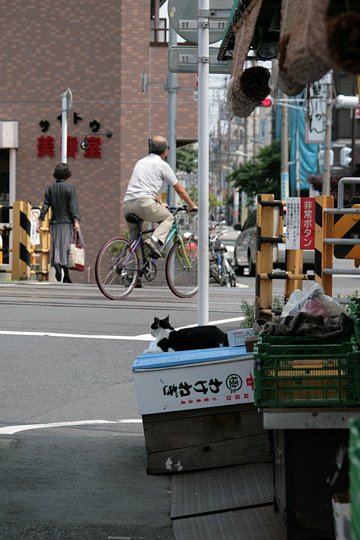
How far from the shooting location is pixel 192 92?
25.2m

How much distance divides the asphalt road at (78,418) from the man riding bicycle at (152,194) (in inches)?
31.8

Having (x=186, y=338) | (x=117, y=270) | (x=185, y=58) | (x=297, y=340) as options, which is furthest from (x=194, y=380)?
(x=117, y=270)

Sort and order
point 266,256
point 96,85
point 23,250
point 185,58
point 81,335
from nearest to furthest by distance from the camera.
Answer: point 185,58, point 266,256, point 81,335, point 23,250, point 96,85

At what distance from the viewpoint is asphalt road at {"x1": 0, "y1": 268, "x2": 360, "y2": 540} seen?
4.99 m

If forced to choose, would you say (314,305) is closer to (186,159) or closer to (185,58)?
(185,58)

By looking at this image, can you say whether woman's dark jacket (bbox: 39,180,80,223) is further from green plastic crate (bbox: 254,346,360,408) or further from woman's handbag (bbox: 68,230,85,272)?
green plastic crate (bbox: 254,346,360,408)

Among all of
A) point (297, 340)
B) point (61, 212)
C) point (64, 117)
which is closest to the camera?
point (297, 340)

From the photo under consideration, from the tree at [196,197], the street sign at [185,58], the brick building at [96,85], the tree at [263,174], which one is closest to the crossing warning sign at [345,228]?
the street sign at [185,58]

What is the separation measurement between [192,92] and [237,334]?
19.8 meters

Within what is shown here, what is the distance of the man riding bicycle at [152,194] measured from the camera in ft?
42.0

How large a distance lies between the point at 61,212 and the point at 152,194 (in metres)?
2.93

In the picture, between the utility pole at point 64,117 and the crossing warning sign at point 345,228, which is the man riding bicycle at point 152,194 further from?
the utility pole at point 64,117

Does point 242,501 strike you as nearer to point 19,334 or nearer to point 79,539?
point 79,539

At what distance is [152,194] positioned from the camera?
12.9 metres
